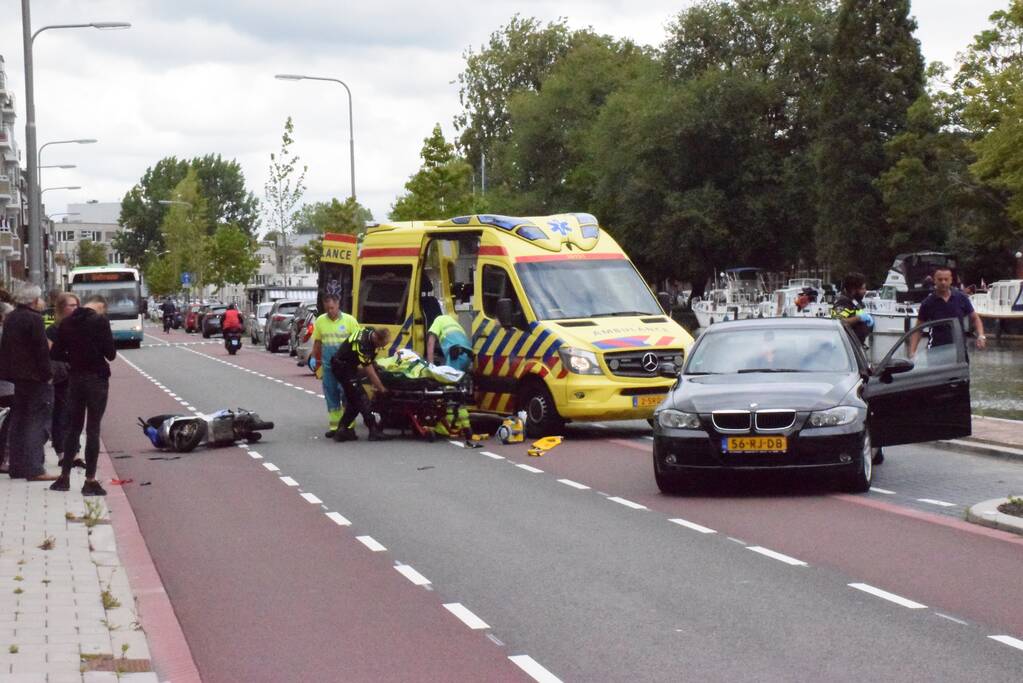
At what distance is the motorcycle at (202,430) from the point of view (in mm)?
18484

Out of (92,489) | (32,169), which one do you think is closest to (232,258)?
(32,169)

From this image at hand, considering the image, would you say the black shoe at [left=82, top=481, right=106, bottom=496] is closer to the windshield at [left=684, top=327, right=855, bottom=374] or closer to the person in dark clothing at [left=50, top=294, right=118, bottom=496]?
the person in dark clothing at [left=50, top=294, right=118, bottom=496]

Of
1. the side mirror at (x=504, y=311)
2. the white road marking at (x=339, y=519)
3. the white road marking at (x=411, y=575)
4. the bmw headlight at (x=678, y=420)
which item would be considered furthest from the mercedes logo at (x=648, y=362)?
the white road marking at (x=411, y=575)

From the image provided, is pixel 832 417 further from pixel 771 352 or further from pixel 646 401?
pixel 646 401

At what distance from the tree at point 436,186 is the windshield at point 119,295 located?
13.9 m

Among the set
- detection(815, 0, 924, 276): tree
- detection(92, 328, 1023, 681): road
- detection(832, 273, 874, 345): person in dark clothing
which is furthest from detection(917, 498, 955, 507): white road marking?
detection(815, 0, 924, 276): tree

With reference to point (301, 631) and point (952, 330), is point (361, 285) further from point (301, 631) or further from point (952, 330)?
point (301, 631)

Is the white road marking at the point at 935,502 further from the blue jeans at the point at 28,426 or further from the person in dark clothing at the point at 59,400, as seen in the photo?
the person in dark clothing at the point at 59,400

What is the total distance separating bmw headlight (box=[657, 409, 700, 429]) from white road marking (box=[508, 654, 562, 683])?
18.9 ft

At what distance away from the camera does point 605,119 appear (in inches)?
3147

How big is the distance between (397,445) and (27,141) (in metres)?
11.2

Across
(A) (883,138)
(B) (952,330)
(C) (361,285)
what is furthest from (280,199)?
(B) (952,330)

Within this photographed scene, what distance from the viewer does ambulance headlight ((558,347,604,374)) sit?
1858 centimetres

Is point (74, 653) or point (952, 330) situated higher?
point (952, 330)
